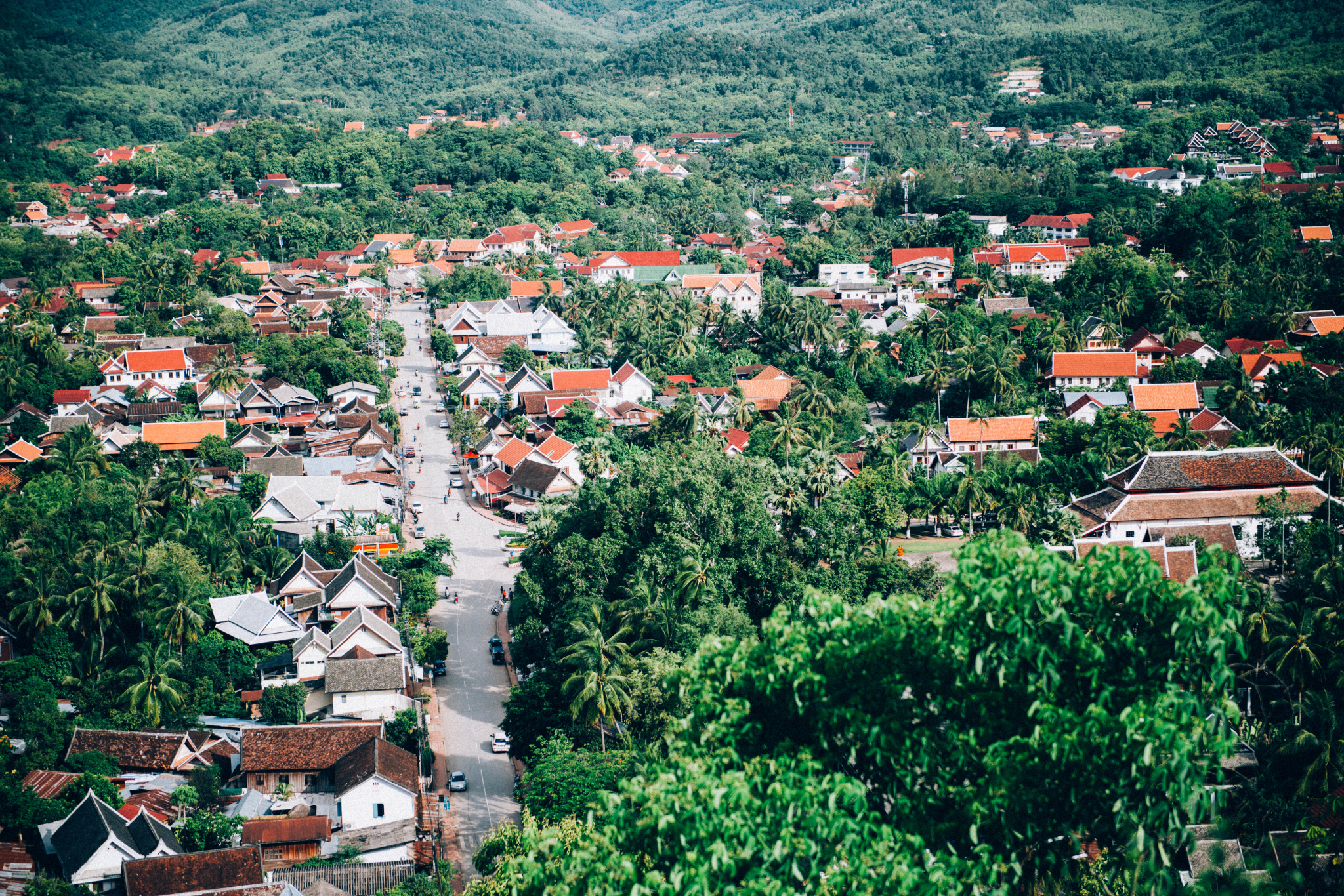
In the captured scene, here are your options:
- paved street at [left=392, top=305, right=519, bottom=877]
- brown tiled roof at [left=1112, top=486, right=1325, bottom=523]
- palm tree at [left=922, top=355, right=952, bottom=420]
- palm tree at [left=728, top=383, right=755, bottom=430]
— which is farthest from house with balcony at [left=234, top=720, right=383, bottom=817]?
palm tree at [left=922, top=355, right=952, bottom=420]

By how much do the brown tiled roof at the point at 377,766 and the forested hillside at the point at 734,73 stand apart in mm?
96550

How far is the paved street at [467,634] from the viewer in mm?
Result: 25969

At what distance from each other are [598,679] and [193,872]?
8.71 meters

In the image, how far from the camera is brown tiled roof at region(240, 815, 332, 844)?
2394cm

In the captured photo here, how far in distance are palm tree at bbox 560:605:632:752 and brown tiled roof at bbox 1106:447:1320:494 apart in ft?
61.7

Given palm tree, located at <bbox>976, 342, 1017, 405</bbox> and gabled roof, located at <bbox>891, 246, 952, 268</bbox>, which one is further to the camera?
gabled roof, located at <bbox>891, 246, 952, 268</bbox>

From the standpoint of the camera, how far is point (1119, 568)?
10.8m

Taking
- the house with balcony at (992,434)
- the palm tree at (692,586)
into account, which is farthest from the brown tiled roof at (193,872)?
the house with balcony at (992,434)

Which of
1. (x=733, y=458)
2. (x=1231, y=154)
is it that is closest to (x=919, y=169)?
(x=1231, y=154)

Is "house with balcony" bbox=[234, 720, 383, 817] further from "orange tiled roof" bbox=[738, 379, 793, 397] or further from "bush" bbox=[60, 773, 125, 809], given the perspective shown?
"orange tiled roof" bbox=[738, 379, 793, 397]

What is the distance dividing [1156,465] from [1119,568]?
28.1 m

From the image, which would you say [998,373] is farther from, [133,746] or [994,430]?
[133,746]

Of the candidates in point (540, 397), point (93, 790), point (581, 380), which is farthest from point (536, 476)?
point (93, 790)

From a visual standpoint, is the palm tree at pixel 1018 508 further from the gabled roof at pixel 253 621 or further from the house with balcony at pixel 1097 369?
the gabled roof at pixel 253 621
